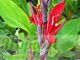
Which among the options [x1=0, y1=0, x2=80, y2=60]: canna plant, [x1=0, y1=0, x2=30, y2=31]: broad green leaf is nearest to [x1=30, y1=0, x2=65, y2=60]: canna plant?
[x1=0, y1=0, x2=80, y2=60]: canna plant

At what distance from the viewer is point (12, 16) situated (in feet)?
3.31

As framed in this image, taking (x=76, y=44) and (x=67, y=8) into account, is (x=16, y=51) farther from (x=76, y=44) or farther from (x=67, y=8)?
(x=67, y=8)

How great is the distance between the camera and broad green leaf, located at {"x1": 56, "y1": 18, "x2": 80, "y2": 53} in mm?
746

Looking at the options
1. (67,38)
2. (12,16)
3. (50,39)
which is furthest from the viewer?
(12,16)

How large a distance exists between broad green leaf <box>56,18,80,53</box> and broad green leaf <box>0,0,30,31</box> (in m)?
0.18

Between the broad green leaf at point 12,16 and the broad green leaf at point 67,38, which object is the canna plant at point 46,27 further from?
the broad green leaf at point 12,16

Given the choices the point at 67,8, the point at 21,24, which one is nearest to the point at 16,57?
the point at 21,24

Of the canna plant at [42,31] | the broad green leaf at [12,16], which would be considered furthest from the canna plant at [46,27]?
the broad green leaf at [12,16]

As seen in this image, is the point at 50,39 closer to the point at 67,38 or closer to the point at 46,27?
the point at 46,27

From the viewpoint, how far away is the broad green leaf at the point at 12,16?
1001 millimetres

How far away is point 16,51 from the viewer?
0.76m

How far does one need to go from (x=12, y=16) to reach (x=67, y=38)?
0.32m

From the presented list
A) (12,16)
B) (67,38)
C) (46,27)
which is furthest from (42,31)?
(12,16)

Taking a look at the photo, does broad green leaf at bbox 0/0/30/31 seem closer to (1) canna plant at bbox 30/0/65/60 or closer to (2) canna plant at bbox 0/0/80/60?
(2) canna plant at bbox 0/0/80/60
